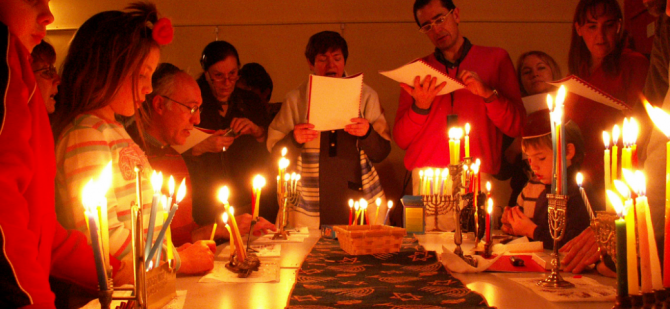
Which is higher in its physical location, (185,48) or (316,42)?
(185,48)

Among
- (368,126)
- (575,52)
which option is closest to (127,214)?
(368,126)

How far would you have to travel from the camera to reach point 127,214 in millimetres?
1600

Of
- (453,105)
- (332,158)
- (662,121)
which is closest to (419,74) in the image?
(453,105)

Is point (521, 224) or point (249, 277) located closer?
point (249, 277)

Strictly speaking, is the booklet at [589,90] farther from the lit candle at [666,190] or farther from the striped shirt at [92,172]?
the striped shirt at [92,172]

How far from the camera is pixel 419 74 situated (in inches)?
115

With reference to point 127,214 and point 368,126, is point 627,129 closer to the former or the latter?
point 127,214

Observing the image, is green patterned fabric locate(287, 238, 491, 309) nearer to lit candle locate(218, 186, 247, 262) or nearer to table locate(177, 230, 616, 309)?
table locate(177, 230, 616, 309)

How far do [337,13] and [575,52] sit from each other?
8.85 feet

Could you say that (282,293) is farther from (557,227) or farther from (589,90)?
(589,90)

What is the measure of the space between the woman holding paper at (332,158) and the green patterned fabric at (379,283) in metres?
1.13

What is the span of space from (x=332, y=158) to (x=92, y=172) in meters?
1.92

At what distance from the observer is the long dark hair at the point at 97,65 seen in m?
1.62

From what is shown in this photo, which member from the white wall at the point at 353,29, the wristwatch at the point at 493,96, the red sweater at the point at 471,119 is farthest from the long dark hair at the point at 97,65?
the white wall at the point at 353,29
